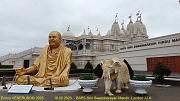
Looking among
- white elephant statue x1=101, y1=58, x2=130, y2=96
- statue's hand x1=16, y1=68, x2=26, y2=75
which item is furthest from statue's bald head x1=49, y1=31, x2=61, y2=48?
white elephant statue x1=101, y1=58, x2=130, y2=96

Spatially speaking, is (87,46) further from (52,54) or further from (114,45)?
(52,54)

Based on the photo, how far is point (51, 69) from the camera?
13.3 metres

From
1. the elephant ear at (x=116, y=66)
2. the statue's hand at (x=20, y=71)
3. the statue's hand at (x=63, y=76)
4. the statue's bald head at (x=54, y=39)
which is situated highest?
the statue's bald head at (x=54, y=39)

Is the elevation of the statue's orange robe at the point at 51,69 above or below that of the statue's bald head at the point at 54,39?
below

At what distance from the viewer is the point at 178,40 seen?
73.7 ft

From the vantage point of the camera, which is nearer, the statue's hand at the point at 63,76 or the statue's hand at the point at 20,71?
the statue's hand at the point at 63,76

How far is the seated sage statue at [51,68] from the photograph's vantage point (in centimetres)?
1250

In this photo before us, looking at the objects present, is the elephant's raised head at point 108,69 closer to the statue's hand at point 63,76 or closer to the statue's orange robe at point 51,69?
the statue's hand at point 63,76

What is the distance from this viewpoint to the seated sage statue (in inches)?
492

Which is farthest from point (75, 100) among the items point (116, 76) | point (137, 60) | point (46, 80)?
point (137, 60)

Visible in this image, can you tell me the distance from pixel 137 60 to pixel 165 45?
5.53 meters

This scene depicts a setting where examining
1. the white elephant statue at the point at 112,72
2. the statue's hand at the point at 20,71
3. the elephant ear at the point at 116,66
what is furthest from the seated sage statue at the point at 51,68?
the elephant ear at the point at 116,66

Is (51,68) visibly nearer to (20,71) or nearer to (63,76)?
(63,76)

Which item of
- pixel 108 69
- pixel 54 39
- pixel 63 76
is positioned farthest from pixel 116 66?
pixel 54 39
